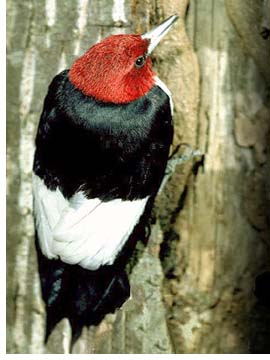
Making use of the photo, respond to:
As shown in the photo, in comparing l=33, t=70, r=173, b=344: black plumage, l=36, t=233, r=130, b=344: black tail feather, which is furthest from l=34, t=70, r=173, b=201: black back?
l=36, t=233, r=130, b=344: black tail feather

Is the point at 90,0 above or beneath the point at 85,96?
above

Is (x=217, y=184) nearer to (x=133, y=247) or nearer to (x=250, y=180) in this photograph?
(x=250, y=180)

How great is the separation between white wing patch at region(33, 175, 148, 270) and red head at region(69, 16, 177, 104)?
0.20 meters

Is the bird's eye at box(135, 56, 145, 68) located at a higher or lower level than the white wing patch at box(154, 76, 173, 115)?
higher

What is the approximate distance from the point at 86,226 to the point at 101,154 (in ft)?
0.44

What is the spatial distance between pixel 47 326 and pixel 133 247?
0.25 metres

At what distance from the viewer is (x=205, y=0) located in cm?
140

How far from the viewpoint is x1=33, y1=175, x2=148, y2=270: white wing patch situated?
138 centimetres

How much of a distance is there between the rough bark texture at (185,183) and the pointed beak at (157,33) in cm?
4

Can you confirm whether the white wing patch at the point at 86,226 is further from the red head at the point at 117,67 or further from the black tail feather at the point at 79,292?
the red head at the point at 117,67

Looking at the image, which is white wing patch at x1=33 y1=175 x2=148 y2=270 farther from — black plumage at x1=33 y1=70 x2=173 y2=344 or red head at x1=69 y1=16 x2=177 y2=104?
red head at x1=69 y1=16 x2=177 y2=104

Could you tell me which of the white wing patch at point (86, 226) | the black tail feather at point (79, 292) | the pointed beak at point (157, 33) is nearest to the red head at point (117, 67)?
the pointed beak at point (157, 33)

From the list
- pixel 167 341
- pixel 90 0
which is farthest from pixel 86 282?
pixel 90 0

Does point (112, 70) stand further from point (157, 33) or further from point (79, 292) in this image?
point (79, 292)
